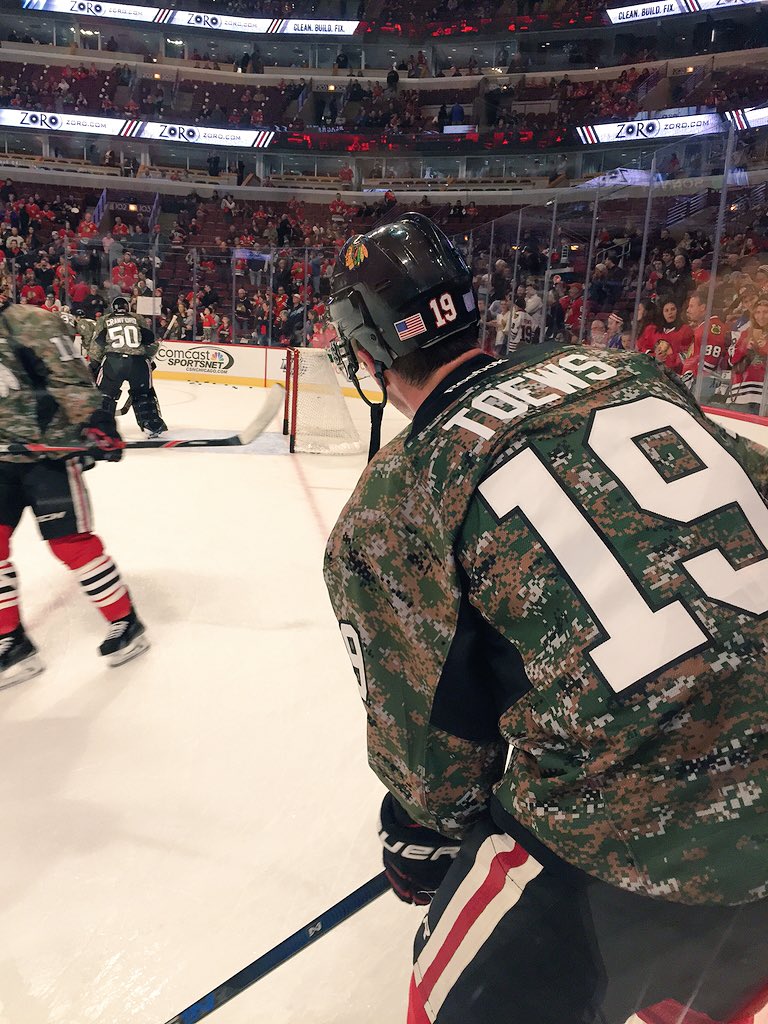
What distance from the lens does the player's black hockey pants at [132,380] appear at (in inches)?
259

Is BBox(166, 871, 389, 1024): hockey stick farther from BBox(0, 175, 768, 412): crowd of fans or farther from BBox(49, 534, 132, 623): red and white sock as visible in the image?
BBox(49, 534, 132, 623): red and white sock

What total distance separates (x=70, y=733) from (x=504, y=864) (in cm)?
197

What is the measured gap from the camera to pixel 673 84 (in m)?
A: 17.1

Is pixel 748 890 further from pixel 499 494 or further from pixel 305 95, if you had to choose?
pixel 305 95

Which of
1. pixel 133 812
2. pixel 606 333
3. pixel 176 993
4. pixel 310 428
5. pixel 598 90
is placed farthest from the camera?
pixel 598 90

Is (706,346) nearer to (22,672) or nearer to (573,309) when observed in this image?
(573,309)

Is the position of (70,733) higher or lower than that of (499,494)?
lower

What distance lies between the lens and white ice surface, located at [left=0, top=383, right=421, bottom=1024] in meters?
1.47

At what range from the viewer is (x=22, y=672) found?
8.68 ft

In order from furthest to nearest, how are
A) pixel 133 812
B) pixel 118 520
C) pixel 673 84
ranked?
pixel 673 84, pixel 118 520, pixel 133 812

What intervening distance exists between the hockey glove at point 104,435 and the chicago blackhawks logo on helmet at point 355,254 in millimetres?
1783

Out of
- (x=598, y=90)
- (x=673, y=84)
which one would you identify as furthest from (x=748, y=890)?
(x=598, y=90)

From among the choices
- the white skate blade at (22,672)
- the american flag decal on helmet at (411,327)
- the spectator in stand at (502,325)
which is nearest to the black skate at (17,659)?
the white skate blade at (22,672)

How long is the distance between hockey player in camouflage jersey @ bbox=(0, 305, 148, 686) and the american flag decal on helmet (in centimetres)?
178
